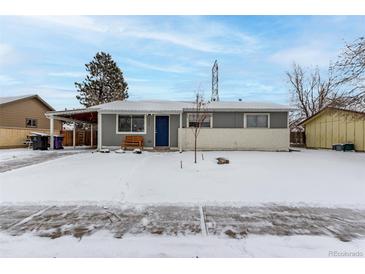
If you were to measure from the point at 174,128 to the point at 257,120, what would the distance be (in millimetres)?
5294

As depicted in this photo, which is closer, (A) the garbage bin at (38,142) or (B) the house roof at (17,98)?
(A) the garbage bin at (38,142)

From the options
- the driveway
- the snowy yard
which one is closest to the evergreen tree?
the snowy yard

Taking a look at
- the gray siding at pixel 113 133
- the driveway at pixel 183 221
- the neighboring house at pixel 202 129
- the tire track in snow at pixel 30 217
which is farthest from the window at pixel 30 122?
the tire track in snow at pixel 30 217

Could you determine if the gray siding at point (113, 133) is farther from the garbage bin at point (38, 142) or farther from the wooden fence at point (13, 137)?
the wooden fence at point (13, 137)

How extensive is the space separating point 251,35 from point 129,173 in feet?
18.0

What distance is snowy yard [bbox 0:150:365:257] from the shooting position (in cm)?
340

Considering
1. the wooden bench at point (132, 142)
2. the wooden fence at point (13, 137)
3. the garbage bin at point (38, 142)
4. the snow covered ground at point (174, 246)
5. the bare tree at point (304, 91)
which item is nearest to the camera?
the snow covered ground at point (174, 246)

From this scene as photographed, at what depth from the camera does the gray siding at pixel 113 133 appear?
16.1 m

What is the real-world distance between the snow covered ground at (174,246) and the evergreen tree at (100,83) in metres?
28.3

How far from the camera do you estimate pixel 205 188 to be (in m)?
6.64

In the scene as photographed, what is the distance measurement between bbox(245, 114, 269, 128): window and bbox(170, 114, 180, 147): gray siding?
438 centimetres

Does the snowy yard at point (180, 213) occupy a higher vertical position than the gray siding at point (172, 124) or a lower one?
lower

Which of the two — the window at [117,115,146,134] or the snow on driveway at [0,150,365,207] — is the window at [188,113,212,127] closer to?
the window at [117,115,146,134]

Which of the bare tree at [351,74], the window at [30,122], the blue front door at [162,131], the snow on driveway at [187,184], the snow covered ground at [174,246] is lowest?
the snow covered ground at [174,246]
